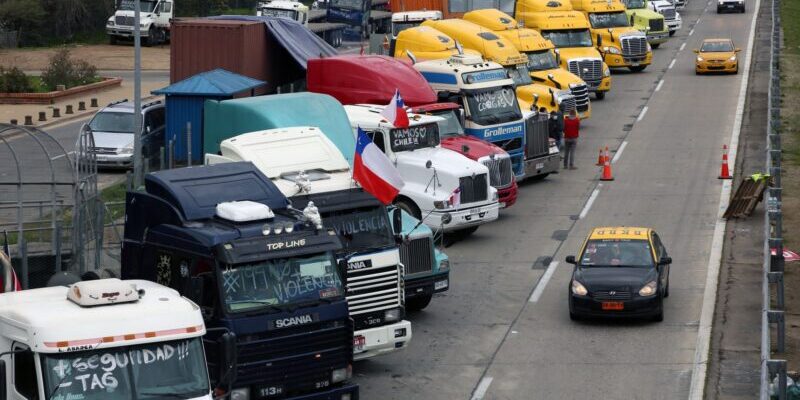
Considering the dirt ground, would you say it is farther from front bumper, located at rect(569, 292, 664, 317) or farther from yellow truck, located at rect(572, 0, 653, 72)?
front bumper, located at rect(569, 292, 664, 317)

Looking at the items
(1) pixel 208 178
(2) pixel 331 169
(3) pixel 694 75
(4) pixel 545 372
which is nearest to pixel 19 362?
A: (1) pixel 208 178

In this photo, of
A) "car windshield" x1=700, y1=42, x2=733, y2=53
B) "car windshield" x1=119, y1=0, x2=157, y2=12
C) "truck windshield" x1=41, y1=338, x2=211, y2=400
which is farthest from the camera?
"car windshield" x1=119, y1=0, x2=157, y2=12

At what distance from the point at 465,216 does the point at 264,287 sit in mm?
12525

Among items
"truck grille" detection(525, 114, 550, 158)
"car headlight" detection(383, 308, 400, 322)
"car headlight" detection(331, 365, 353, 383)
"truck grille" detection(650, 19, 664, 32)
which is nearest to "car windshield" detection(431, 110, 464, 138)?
"truck grille" detection(525, 114, 550, 158)

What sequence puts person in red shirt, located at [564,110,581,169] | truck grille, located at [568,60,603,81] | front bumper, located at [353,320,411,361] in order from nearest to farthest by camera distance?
front bumper, located at [353,320,411,361] → person in red shirt, located at [564,110,581,169] → truck grille, located at [568,60,603,81]

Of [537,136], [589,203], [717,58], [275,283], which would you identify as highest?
[275,283]

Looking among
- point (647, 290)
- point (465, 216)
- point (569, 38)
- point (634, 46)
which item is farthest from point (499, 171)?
point (634, 46)

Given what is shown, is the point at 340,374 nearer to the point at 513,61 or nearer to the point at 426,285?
the point at 426,285

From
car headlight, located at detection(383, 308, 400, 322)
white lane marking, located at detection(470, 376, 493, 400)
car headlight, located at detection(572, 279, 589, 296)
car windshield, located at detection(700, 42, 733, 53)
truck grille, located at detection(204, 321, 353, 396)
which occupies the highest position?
car windshield, located at detection(700, 42, 733, 53)

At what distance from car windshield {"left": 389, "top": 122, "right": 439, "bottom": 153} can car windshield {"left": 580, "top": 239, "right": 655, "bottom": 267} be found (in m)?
5.76

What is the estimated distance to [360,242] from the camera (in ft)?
64.2

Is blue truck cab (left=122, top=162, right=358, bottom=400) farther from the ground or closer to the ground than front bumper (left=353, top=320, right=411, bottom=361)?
farther from the ground

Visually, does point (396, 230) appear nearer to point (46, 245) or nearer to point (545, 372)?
point (545, 372)

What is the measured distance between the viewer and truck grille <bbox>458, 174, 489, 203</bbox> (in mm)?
28188
